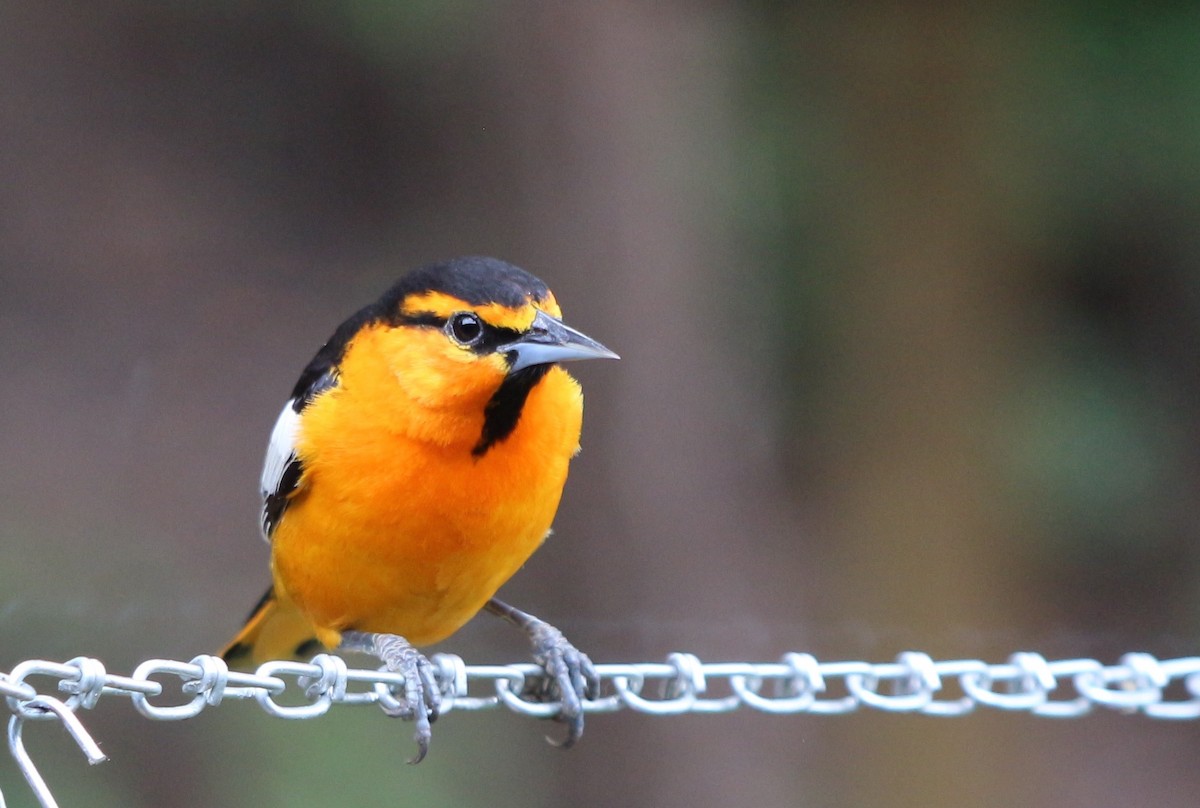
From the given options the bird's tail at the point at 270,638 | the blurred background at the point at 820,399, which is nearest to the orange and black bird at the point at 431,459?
the bird's tail at the point at 270,638

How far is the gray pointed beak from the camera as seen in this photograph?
255 centimetres

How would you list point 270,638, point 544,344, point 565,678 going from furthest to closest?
point 270,638
point 565,678
point 544,344

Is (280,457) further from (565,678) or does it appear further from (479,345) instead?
(565,678)

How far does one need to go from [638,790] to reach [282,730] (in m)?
1.44

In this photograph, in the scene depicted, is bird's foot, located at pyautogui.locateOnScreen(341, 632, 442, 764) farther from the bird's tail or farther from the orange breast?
the bird's tail

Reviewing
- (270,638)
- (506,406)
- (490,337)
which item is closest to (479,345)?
(490,337)

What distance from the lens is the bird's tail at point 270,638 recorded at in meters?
3.39

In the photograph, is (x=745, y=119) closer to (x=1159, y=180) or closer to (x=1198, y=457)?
(x=1159, y=180)

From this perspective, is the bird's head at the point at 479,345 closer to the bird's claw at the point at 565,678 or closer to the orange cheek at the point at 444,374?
the orange cheek at the point at 444,374

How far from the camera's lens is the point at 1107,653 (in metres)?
5.54

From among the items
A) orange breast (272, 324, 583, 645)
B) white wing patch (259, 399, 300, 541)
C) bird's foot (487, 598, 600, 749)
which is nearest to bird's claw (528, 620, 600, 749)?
bird's foot (487, 598, 600, 749)

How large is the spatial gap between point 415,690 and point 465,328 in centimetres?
70

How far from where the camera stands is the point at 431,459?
2674mm

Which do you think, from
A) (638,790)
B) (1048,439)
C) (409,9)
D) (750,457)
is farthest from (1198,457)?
(409,9)
